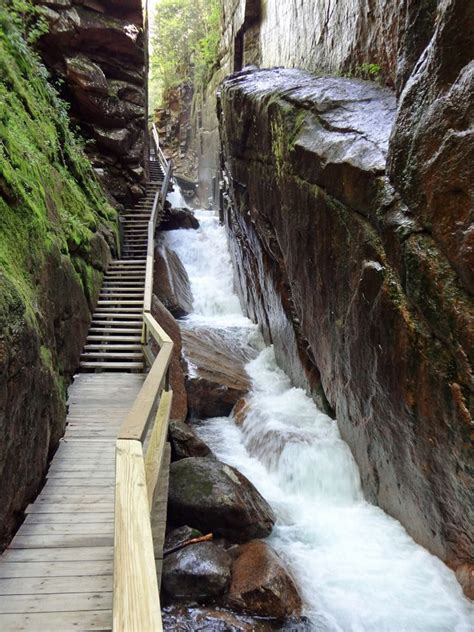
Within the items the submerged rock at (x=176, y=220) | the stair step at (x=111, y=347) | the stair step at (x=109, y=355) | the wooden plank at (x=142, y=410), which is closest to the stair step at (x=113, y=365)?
the stair step at (x=109, y=355)

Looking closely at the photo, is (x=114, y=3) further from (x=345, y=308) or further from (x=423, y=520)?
(x=423, y=520)

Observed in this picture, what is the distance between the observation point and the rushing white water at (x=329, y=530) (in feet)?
14.5

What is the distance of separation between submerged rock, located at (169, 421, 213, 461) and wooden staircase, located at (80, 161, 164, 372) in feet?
5.96

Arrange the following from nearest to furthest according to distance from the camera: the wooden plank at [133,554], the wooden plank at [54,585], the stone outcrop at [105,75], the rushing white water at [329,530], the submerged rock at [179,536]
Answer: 1. the wooden plank at [133,554]
2. the wooden plank at [54,585]
3. the rushing white water at [329,530]
4. the submerged rock at [179,536]
5. the stone outcrop at [105,75]

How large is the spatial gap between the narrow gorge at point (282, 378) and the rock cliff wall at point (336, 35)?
0.18 ft

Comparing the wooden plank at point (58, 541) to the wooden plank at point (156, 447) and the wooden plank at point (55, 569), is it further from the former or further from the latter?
the wooden plank at point (156, 447)

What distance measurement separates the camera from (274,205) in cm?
911

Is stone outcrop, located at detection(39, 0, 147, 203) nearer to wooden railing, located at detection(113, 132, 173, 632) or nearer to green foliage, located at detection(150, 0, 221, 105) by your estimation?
green foliage, located at detection(150, 0, 221, 105)

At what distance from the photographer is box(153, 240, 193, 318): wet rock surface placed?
14.4m

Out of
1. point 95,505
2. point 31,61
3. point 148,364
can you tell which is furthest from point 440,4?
point 31,61

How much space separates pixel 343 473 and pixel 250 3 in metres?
18.2

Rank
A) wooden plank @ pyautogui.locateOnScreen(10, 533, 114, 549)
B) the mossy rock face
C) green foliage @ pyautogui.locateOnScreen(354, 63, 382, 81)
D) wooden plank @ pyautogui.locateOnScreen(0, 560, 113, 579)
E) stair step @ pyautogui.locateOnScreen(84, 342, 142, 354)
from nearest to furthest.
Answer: wooden plank @ pyautogui.locateOnScreen(0, 560, 113, 579) → wooden plank @ pyautogui.locateOnScreen(10, 533, 114, 549) → the mossy rock face → green foliage @ pyautogui.locateOnScreen(354, 63, 382, 81) → stair step @ pyautogui.locateOnScreen(84, 342, 142, 354)

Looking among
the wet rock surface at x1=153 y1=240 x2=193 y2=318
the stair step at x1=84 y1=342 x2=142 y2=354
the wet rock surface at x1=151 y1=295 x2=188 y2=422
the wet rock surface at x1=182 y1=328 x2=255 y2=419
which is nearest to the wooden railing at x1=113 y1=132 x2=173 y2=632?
the wet rock surface at x1=151 y1=295 x2=188 y2=422

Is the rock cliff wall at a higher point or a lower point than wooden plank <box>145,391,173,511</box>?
higher
